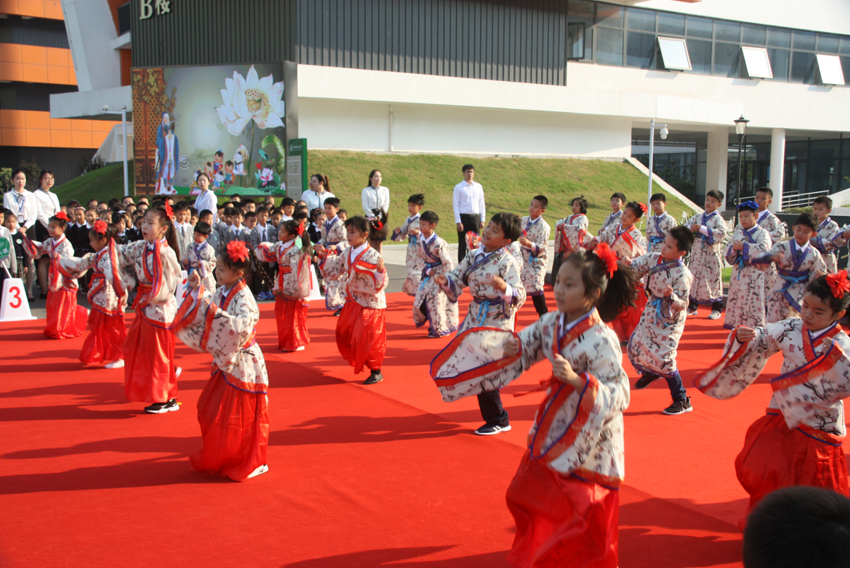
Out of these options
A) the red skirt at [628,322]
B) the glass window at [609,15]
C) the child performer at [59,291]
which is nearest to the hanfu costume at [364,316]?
the red skirt at [628,322]

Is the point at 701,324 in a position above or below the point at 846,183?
below

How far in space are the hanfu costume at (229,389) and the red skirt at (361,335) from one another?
6.77 ft

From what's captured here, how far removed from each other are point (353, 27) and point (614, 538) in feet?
73.4

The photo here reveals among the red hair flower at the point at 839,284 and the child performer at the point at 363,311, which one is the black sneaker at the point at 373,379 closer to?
the child performer at the point at 363,311

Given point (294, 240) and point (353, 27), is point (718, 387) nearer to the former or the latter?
point (294, 240)

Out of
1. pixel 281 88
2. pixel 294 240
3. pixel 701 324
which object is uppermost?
pixel 281 88

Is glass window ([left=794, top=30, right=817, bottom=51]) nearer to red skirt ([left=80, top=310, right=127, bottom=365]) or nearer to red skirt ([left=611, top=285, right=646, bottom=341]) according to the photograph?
red skirt ([left=611, top=285, right=646, bottom=341])

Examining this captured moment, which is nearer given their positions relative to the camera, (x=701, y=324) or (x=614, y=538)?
(x=614, y=538)

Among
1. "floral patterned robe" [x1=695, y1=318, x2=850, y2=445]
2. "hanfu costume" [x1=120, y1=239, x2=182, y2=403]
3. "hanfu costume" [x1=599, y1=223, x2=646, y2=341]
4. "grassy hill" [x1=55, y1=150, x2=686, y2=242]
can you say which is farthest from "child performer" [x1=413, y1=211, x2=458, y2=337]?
"grassy hill" [x1=55, y1=150, x2=686, y2=242]

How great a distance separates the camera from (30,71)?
33750 millimetres

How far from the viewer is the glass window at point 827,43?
3170 cm

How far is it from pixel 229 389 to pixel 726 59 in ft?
103

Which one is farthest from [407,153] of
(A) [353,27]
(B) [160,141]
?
(B) [160,141]

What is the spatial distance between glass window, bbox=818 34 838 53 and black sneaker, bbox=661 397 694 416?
32919 millimetres
